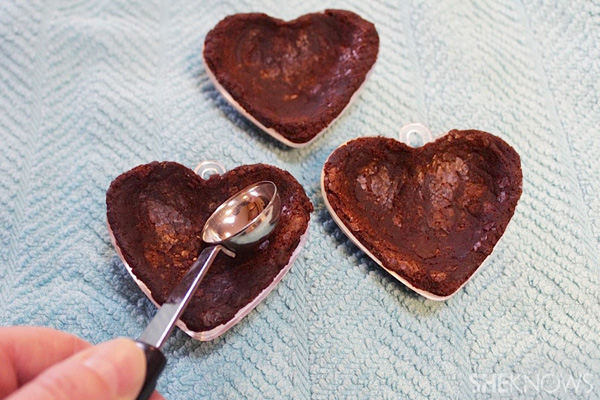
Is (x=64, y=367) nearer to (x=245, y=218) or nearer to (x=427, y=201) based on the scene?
(x=245, y=218)

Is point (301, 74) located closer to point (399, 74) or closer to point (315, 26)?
point (315, 26)

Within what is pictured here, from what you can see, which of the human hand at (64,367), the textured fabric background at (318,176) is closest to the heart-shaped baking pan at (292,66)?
the textured fabric background at (318,176)

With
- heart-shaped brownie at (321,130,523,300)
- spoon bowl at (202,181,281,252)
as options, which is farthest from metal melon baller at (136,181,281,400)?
heart-shaped brownie at (321,130,523,300)

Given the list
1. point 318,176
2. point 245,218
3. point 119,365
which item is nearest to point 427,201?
point 318,176

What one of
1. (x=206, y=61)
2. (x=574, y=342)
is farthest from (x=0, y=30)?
(x=574, y=342)

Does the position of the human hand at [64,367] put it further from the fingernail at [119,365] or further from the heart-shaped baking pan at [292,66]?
the heart-shaped baking pan at [292,66]

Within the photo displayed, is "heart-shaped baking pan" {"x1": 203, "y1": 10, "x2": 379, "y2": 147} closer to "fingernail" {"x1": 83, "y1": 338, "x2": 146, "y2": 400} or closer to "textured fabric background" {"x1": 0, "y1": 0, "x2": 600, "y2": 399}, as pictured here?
"textured fabric background" {"x1": 0, "y1": 0, "x2": 600, "y2": 399}

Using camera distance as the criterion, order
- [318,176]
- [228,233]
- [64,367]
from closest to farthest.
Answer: [64,367] → [228,233] → [318,176]
